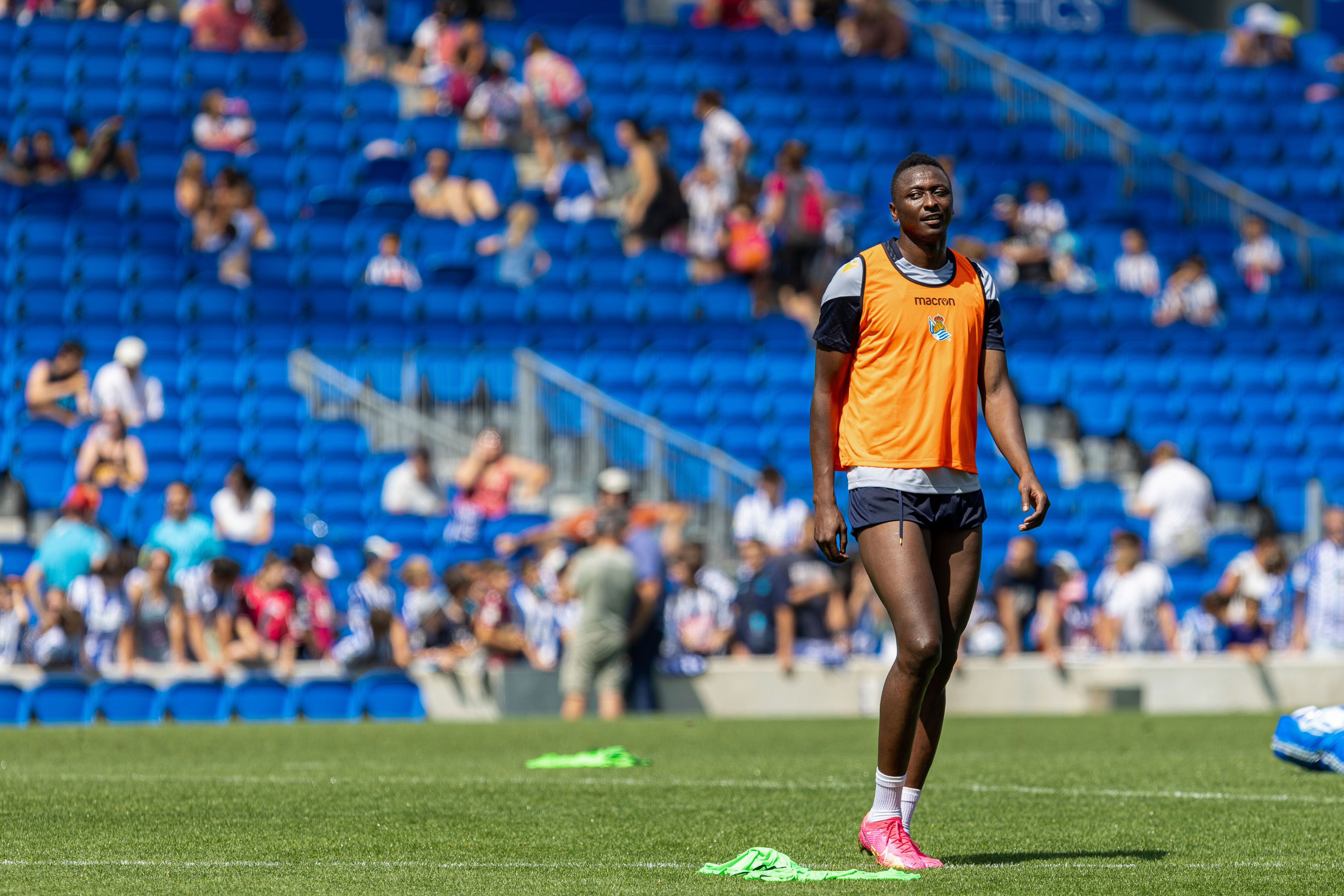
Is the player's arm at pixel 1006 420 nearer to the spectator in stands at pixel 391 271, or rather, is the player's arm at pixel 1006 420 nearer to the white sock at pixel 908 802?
the white sock at pixel 908 802

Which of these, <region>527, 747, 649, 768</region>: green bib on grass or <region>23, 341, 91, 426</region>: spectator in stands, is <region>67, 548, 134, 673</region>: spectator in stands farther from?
<region>527, 747, 649, 768</region>: green bib on grass

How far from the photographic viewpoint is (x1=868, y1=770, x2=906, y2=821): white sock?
6324 millimetres

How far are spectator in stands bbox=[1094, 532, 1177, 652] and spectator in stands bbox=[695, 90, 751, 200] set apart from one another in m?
7.03

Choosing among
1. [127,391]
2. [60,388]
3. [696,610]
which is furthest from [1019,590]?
[60,388]

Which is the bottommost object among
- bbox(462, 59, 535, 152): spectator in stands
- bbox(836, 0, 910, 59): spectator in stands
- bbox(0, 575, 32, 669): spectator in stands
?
bbox(0, 575, 32, 669): spectator in stands

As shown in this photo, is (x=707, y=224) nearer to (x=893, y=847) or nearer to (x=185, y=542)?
(x=185, y=542)

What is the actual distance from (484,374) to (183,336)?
2.96m

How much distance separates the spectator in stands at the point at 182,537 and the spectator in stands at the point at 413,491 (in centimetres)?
203

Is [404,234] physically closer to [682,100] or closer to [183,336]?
[183,336]

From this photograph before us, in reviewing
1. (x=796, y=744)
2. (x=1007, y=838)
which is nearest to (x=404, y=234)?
(x=796, y=744)

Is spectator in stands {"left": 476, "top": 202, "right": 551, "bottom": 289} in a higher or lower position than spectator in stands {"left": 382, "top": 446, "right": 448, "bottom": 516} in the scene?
higher

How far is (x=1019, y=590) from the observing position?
17.0 metres

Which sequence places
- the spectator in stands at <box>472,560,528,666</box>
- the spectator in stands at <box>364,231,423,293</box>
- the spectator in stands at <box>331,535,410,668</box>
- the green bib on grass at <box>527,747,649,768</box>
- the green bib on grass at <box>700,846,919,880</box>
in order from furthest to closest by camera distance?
the spectator in stands at <box>364,231,423,293</box> < the spectator in stands at <box>472,560,528,666</box> < the spectator in stands at <box>331,535,410,668</box> < the green bib on grass at <box>527,747,649,768</box> < the green bib on grass at <box>700,846,919,880</box>

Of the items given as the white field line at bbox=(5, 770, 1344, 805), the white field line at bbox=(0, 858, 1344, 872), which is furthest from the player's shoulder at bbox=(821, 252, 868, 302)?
the white field line at bbox=(5, 770, 1344, 805)
